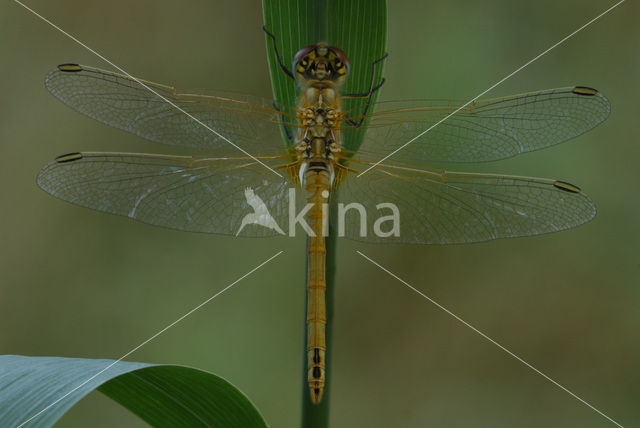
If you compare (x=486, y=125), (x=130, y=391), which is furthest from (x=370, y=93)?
(x=130, y=391)

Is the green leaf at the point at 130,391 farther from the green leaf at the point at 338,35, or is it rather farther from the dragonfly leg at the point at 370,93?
the dragonfly leg at the point at 370,93

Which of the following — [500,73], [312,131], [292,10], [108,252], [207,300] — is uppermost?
[500,73]

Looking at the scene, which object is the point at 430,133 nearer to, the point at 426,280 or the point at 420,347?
the point at 426,280

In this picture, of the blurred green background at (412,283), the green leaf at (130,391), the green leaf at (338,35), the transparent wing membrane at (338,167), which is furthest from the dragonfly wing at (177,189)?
the blurred green background at (412,283)

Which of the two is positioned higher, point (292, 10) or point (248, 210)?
point (292, 10)

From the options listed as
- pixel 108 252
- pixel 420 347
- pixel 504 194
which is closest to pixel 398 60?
pixel 504 194

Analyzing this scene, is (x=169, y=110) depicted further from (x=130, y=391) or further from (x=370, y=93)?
(x=130, y=391)

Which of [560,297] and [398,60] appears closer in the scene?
[560,297]
